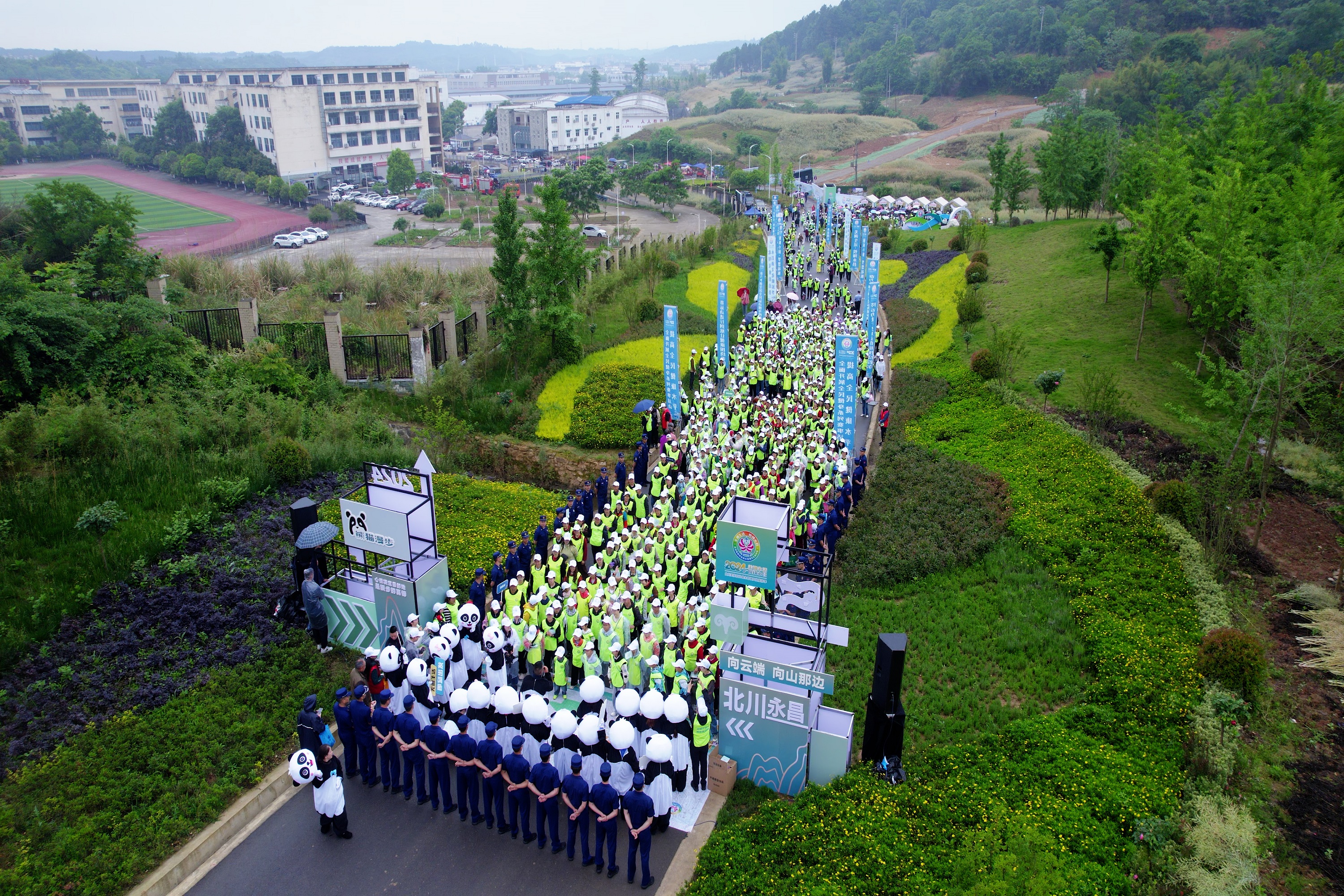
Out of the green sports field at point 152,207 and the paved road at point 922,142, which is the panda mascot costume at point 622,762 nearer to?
the green sports field at point 152,207

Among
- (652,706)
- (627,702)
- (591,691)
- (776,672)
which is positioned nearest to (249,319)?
(591,691)

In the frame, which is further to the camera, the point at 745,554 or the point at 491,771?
the point at 745,554

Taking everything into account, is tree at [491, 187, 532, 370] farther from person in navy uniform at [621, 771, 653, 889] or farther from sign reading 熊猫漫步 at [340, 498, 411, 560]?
person in navy uniform at [621, 771, 653, 889]

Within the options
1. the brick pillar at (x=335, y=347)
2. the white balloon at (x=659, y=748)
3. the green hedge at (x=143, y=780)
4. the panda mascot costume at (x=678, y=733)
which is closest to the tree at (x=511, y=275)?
the brick pillar at (x=335, y=347)

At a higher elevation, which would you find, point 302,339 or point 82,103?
point 82,103

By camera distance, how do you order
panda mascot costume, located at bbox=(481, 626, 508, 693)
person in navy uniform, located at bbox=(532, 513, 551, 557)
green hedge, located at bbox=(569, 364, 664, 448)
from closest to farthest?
panda mascot costume, located at bbox=(481, 626, 508, 693) → person in navy uniform, located at bbox=(532, 513, 551, 557) → green hedge, located at bbox=(569, 364, 664, 448)

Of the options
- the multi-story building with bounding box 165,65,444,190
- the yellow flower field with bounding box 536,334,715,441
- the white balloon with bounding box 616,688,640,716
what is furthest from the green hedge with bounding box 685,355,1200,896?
the multi-story building with bounding box 165,65,444,190

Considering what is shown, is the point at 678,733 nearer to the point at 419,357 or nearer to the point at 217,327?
the point at 419,357
